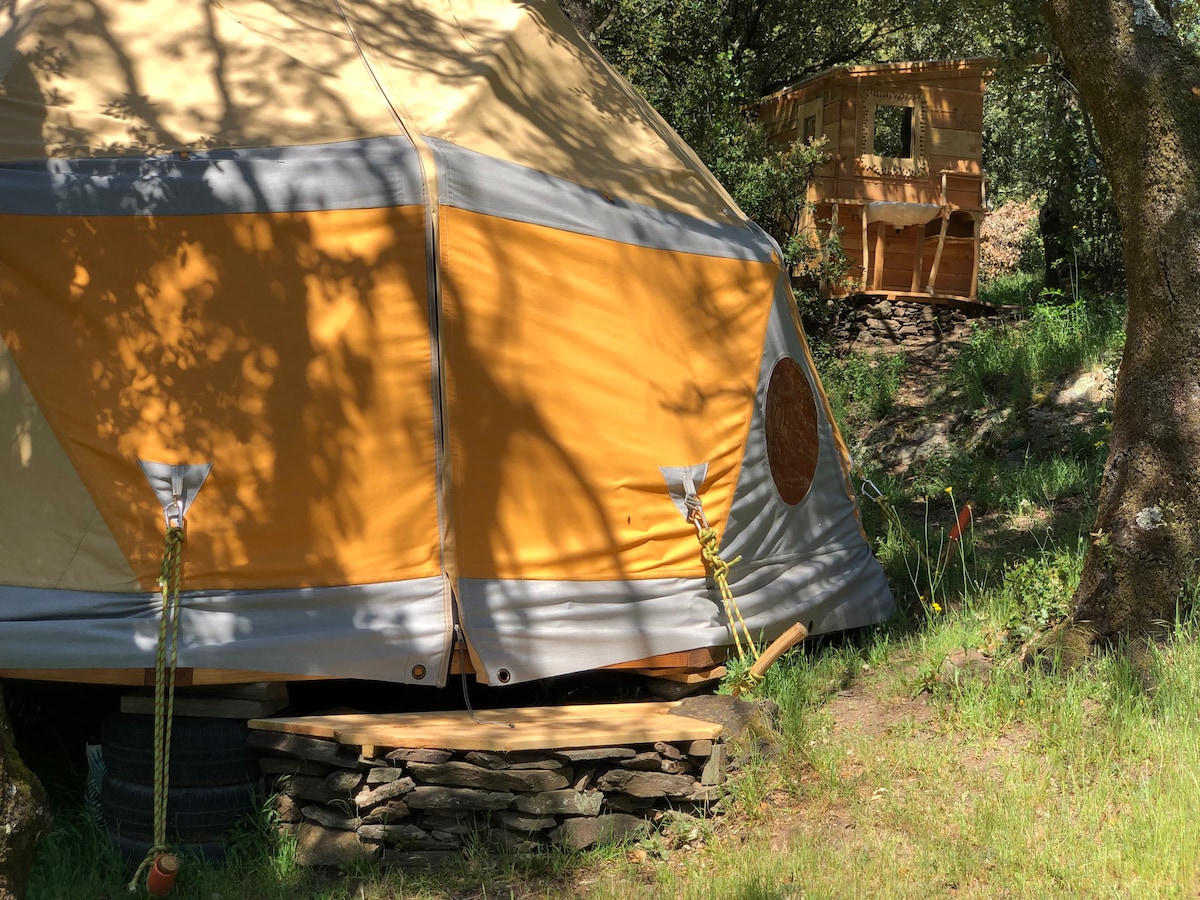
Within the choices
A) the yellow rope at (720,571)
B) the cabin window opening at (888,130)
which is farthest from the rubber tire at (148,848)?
the cabin window opening at (888,130)

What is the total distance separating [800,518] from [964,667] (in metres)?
1.22

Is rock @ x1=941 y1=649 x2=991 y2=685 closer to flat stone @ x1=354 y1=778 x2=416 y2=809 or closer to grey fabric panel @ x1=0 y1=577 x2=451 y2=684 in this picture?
grey fabric panel @ x1=0 y1=577 x2=451 y2=684

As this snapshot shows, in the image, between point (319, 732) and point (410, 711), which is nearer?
point (319, 732)

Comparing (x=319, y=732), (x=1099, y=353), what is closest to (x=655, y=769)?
(x=319, y=732)

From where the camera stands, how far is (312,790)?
174 inches

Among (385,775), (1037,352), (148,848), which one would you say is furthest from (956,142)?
(148,848)

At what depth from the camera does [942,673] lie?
17.0ft

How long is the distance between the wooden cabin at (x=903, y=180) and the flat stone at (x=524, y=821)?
9.64m

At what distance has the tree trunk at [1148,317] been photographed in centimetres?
468

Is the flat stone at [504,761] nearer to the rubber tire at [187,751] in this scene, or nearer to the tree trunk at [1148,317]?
the rubber tire at [187,751]

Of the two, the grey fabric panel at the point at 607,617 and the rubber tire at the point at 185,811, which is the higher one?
the grey fabric panel at the point at 607,617

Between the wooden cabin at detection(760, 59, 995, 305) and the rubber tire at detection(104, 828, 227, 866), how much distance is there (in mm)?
9990

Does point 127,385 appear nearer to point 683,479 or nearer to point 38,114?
point 38,114

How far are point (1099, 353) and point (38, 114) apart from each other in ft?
27.0
